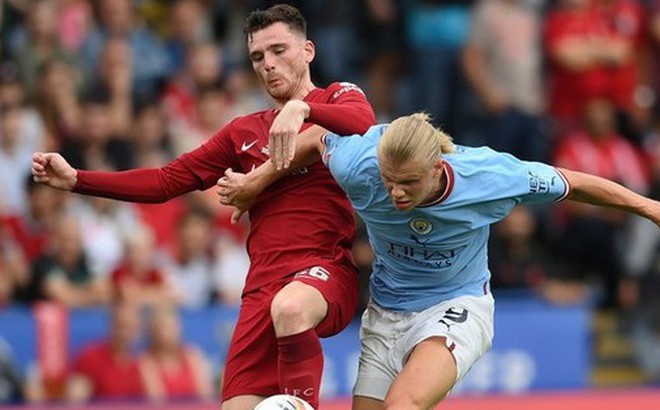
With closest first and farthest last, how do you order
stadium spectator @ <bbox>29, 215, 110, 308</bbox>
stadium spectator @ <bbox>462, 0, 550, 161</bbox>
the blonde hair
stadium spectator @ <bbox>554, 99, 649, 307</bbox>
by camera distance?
the blonde hair → stadium spectator @ <bbox>29, 215, 110, 308</bbox> → stadium spectator @ <bbox>554, 99, 649, 307</bbox> → stadium spectator @ <bbox>462, 0, 550, 161</bbox>

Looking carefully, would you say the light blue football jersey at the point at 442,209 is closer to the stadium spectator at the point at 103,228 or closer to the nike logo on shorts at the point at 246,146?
the nike logo on shorts at the point at 246,146

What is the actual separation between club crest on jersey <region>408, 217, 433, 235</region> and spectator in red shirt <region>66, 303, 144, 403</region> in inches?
177

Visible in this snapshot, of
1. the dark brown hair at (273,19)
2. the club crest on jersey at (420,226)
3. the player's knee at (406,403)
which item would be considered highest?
the dark brown hair at (273,19)

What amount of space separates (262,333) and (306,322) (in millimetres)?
475

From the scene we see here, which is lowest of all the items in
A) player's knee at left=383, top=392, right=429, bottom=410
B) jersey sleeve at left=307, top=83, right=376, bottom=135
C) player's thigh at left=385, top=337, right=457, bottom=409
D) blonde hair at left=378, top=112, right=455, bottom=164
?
player's knee at left=383, top=392, right=429, bottom=410

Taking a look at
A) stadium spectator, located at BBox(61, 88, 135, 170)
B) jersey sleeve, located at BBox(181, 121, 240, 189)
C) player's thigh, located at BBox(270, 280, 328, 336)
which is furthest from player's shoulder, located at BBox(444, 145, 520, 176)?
stadium spectator, located at BBox(61, 88, 135, 170)

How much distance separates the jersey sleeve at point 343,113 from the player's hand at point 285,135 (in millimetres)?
142

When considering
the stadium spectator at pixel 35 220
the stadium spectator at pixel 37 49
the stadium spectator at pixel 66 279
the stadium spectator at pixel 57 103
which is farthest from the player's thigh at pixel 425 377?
the stadium spectator at pixel 37 49

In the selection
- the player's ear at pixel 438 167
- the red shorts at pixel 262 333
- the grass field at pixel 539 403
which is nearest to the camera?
the player's ear at pixel 438 167

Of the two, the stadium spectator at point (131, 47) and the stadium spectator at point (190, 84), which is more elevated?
the stadium spectator at point (131, 47)

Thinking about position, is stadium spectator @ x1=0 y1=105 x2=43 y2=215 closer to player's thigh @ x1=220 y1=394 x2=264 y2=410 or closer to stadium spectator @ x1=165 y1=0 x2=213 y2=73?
stadium spectator @ x1=165 y1=0 x2=213 y2=73

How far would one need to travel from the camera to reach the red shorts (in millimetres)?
7137

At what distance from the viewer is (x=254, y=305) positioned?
23.9 ft

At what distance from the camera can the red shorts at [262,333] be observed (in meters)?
7.14
